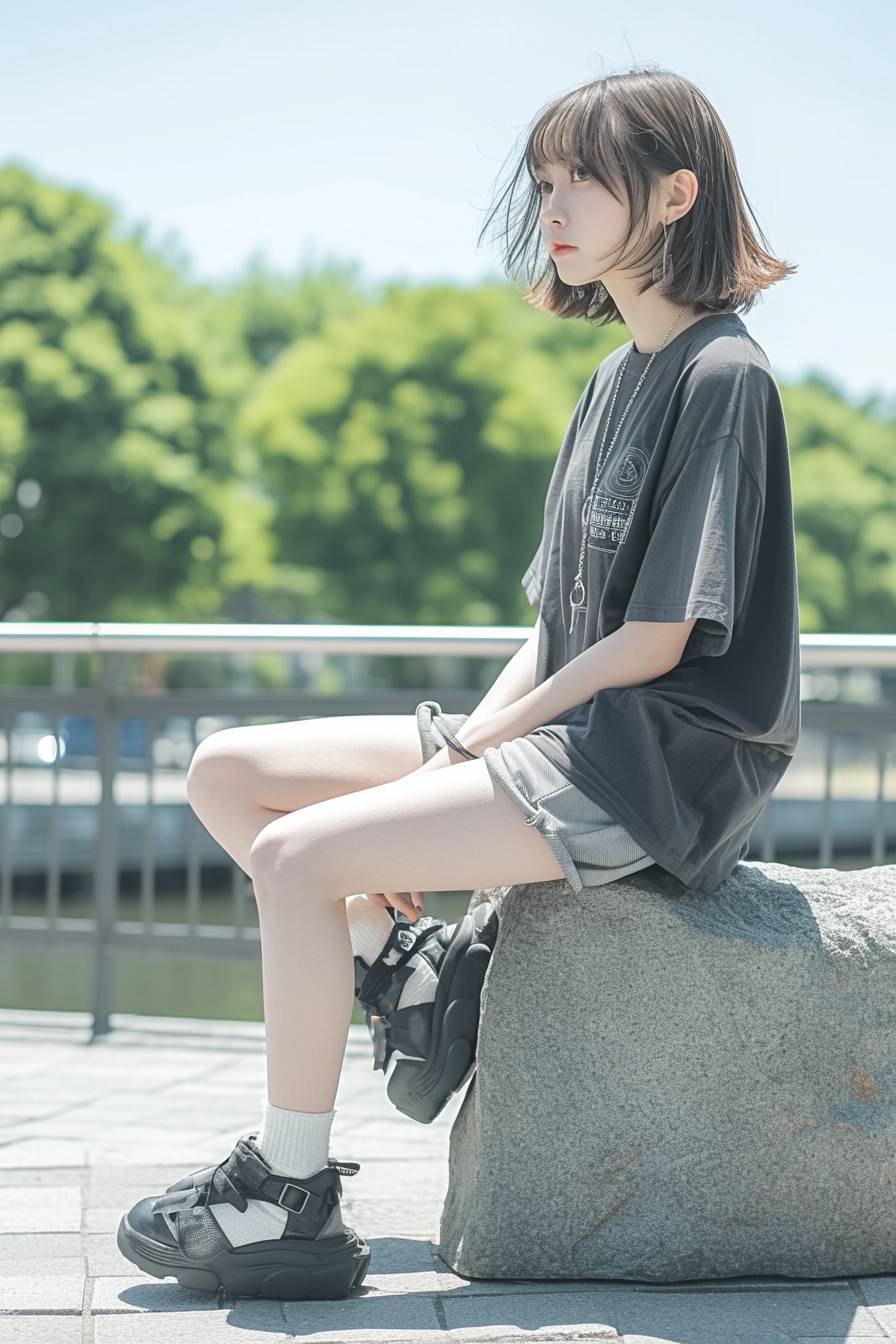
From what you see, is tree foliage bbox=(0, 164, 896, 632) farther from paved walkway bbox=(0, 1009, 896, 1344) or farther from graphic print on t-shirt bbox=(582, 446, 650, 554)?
graphic print on t-shirt bbox=(582, 446, 650, 554)

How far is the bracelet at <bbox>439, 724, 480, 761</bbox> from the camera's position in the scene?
265cm

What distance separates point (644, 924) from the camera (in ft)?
8.34

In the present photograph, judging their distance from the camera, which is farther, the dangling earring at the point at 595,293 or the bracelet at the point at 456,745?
the dangling earring at the point at 595,293

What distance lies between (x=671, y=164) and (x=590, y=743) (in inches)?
37.5

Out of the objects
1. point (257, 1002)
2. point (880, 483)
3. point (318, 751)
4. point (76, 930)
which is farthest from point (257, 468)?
point (318, 751)

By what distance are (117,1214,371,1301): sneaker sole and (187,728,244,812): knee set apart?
73 cm

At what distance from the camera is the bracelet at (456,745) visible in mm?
2654

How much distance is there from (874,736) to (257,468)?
25.6 m

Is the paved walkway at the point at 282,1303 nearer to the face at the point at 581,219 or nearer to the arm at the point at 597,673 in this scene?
the arm at the point at 597,673

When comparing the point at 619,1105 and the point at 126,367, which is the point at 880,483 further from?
the point at 619,1105

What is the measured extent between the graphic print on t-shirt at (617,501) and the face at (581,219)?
330 millimetres

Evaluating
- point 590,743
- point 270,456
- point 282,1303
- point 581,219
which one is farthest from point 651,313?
point 270,456

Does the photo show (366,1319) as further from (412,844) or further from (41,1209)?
(41,1209)

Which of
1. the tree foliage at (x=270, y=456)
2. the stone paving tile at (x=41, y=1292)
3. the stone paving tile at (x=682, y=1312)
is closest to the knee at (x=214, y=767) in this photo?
the stone paving tile at (x=41, y=1292)
